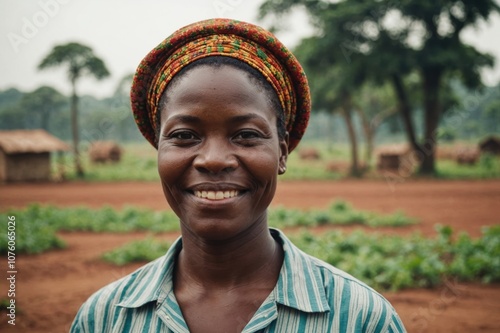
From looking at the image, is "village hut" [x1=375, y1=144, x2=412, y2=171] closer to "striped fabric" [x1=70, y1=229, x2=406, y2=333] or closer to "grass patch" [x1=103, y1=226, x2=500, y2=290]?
"grass patch" [x1=103, y1=226, x2=500, y2=290]

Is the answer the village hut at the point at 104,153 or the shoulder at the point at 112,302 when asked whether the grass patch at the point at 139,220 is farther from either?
the village hut at the point at 104,153

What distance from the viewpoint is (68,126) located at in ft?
88.4

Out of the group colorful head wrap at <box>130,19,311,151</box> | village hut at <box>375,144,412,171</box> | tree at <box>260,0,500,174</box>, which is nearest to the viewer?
colorful head wrap at <box>130,19,311,151</box>

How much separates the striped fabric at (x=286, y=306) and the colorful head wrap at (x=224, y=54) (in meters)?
0.54

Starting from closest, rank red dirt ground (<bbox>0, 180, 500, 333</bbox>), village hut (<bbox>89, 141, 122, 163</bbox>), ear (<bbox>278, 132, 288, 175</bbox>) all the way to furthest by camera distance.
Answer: ear (<bbox>278, 132, 288, 175</bbox>), red dirt ground (<bbox>0, 180, 500, 333</bbox>), village hut (<bbox>89, 141, 122, 163</bbox>)

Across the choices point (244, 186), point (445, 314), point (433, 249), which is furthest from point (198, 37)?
point (433, 249)

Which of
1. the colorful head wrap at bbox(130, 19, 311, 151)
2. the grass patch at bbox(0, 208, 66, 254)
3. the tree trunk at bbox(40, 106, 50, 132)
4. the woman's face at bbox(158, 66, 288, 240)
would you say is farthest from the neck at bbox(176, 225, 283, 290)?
the tree trunk at bbox(40, 106, 50, 132)

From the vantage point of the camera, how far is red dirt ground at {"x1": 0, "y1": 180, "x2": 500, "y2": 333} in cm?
497

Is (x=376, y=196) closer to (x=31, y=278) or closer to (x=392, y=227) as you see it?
(x=392, y=227)

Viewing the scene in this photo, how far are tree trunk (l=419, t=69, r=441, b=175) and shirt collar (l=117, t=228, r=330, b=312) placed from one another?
19035mm

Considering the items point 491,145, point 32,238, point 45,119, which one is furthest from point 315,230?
point 491,145

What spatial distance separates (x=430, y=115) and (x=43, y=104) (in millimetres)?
17734

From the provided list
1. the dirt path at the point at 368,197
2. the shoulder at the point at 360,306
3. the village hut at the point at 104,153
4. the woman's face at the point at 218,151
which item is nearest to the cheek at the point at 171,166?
the woman's face at the point at 218,151

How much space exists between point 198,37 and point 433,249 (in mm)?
6494
